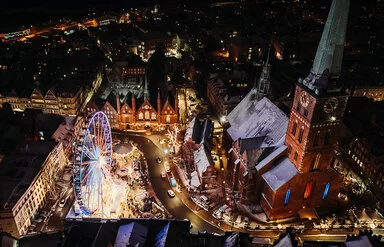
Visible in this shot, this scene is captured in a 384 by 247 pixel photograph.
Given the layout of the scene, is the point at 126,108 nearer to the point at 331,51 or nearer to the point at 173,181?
the point at 173,181

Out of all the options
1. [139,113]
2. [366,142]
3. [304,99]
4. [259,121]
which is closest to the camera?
[304,99]

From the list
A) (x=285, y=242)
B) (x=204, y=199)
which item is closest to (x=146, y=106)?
(x=204, y=199)

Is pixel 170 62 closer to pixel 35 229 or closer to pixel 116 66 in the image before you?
pixel 116 66

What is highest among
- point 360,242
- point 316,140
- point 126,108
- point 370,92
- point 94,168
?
point 316,140

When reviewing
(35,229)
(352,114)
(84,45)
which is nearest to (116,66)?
(84,45)

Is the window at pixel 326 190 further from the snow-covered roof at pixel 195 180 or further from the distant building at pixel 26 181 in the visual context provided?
the distant building at pixel 26 181

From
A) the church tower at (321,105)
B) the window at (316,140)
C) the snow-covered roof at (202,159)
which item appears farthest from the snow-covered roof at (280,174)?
the snow-covered roof at (202,159)
